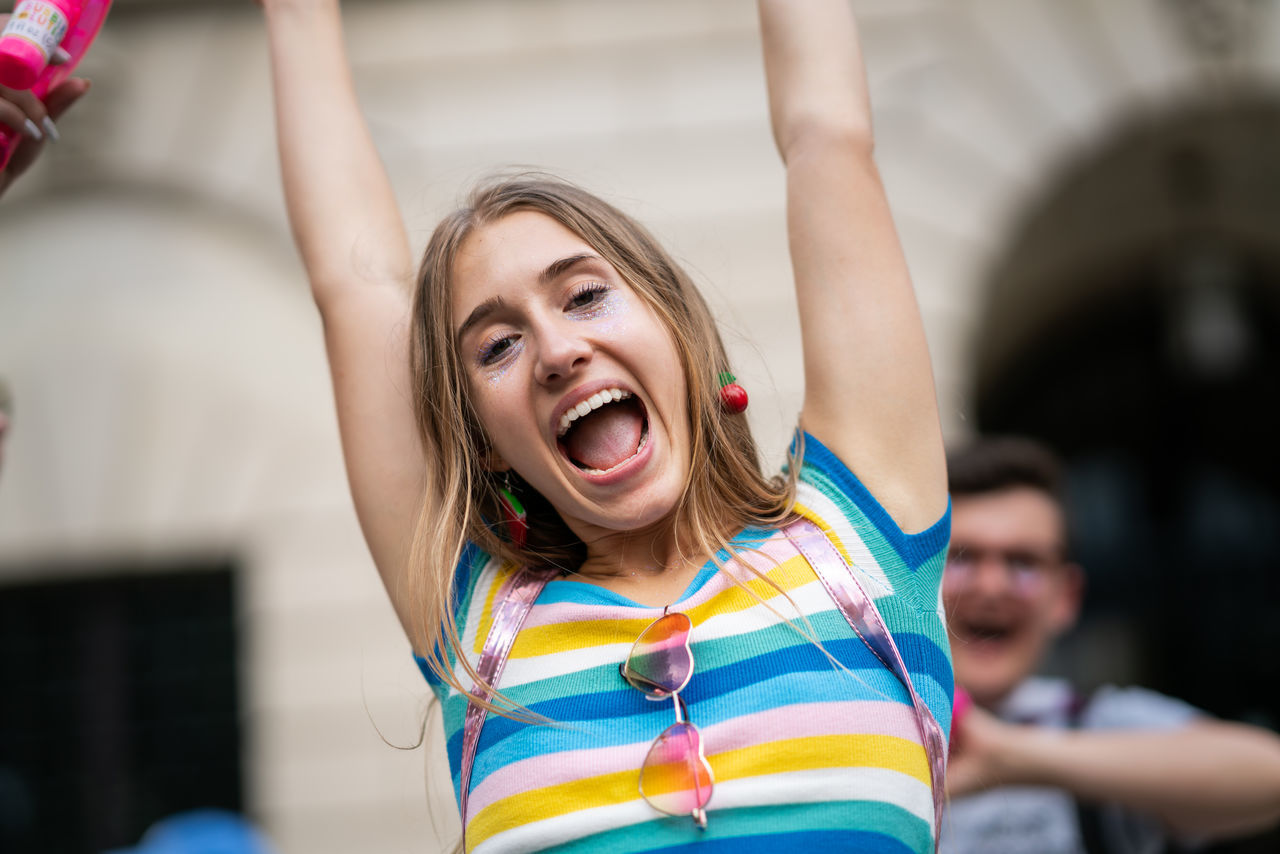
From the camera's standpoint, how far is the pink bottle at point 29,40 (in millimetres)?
1361

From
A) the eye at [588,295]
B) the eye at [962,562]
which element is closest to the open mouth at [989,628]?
the eye at [962,562]

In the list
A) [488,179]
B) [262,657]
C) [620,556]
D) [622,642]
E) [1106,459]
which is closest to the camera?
[622,642]

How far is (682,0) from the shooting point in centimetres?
550

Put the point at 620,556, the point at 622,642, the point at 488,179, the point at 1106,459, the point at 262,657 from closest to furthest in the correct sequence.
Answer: the point at 622,642, the point at 620,556, the point at 488,179, the point at 262,657, the point at 1106,459

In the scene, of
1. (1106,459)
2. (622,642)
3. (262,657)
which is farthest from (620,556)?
(1106,459)

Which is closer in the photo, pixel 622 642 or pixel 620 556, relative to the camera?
pixel 622 642

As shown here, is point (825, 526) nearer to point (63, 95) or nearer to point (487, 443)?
point (487, 443)

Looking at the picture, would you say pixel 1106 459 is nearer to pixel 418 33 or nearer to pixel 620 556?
pixel 418 33

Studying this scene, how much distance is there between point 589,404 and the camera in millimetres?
1264

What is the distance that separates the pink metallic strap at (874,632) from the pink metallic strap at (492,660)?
1.04 ft

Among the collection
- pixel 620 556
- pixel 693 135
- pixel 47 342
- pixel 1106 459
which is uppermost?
pixel 620 556

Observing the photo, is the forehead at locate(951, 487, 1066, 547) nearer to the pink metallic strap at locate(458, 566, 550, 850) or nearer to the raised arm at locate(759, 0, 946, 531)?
the raised arm at locate(759, 0, 946, 531)

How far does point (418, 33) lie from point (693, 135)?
139 centimetres

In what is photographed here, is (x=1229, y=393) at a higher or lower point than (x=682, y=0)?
lower
